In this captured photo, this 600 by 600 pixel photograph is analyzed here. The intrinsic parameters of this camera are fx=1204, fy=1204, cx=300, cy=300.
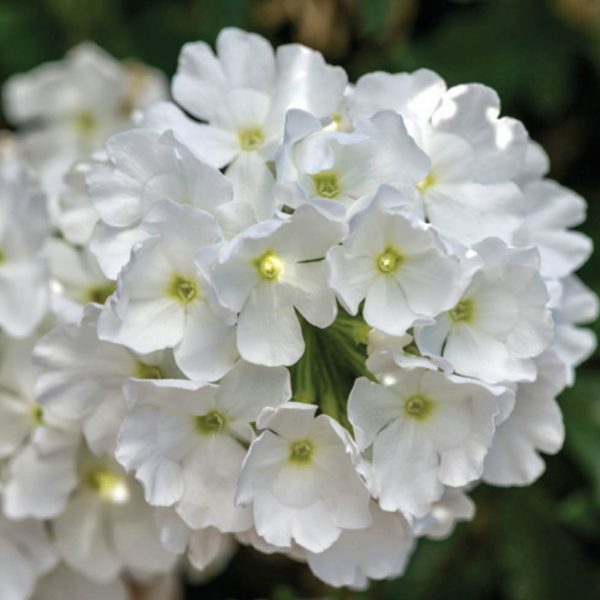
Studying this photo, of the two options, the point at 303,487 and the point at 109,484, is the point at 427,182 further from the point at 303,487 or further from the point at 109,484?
the point at 109,484

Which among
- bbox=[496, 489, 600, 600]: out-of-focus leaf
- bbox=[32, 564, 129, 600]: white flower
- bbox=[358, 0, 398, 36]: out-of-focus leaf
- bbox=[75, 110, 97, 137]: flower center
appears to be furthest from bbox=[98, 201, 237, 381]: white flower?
bbox=[75, 110, 97, 137]: flower center

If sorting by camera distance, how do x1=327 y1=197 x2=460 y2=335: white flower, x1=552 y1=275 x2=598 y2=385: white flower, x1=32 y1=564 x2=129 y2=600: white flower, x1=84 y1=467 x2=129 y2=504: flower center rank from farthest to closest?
x1=32 y1=564 x2=129 y2=600: white flower, x1=84 y1=467 x2=129 y2=504: flower center, x1=552 y1=275 x2=598 y2=385: white flower, x1=327 y1=197 x2=460 y2=335: white flower

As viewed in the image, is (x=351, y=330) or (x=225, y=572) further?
(x=225, y=572)

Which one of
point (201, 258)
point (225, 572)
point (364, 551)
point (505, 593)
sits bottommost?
point (225, 572)

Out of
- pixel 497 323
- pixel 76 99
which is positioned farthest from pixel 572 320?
pixel 76 99

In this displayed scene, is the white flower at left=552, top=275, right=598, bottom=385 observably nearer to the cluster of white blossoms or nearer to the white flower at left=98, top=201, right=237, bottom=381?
the cluster of white blossoms

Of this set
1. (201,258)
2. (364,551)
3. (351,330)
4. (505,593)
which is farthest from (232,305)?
(505,593)

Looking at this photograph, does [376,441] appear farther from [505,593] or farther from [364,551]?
[505,593]
